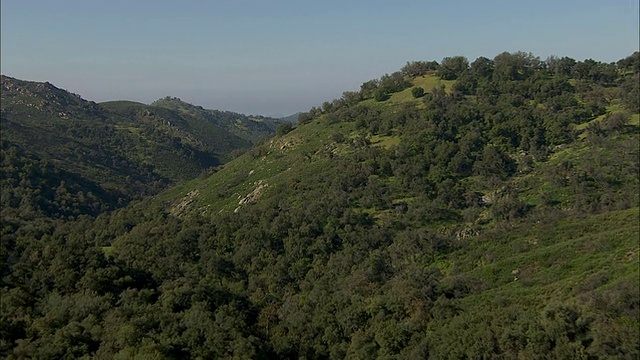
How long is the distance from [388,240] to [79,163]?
399 ft

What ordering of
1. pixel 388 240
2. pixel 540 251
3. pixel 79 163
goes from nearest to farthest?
pixel 540 251, pixel 388 240, pixel 79 163

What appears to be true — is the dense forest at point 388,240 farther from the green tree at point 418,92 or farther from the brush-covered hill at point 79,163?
the green tree at point 418,92

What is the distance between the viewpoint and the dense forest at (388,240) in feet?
95.0

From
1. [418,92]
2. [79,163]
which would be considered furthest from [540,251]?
[79,163]

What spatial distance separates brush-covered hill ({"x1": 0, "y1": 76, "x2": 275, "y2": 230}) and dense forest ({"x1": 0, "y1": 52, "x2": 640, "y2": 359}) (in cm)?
153

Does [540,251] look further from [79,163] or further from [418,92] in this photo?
[79,163]

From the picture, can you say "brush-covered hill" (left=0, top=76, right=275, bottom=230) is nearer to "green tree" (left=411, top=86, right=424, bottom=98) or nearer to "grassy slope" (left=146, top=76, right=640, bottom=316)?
"grassy slope" (left=146, top=76, right=640, bottom=316)

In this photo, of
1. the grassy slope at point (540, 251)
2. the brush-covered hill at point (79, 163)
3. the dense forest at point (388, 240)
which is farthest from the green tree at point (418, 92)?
the brush-covered hill at point (79, 163)

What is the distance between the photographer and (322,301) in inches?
1522

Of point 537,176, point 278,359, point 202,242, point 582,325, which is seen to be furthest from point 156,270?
point 537,176

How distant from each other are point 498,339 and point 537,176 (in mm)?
37578

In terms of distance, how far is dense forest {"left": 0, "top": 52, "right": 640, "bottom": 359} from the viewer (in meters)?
29.0

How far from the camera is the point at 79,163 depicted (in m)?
146

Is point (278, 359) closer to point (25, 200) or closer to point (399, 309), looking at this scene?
point (399, 309)
